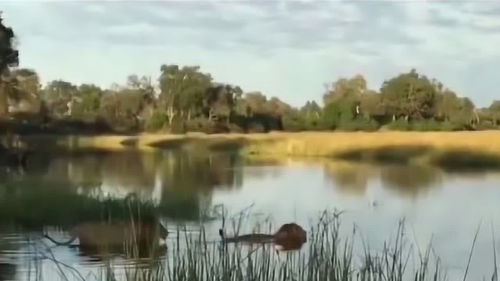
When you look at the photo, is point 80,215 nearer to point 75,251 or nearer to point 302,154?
point 75,251

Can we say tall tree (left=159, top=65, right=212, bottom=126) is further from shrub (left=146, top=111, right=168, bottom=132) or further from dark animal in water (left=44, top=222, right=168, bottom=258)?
dark animal in water (left=44, top=222, right=168, bottom=258)

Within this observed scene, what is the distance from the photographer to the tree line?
695 inches

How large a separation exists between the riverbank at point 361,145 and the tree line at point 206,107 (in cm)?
33

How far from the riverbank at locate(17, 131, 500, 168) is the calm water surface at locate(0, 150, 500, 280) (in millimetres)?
395

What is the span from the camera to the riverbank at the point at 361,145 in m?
20.4

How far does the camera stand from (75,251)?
28.8ft

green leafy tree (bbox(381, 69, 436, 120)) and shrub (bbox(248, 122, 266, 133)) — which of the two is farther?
green leafy tree (bbox(381, 69, 436, 120))

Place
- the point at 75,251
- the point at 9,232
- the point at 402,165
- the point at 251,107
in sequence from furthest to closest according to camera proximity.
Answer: the point at 402,165 → the point at 251,107 → the point at 9,232 → the point at 75,251

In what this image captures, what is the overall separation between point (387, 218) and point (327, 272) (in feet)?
26.3

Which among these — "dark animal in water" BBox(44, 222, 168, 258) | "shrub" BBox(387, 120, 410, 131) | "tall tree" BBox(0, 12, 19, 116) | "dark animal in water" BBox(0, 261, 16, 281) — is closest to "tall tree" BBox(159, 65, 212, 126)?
"tall tree" BBox(0, 12, 19, 116)

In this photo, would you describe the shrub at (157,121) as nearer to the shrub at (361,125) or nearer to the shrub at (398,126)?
the shrub at (361,125)

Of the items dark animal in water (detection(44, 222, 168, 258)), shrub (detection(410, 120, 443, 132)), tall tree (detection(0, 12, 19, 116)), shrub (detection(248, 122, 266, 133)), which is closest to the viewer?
dark animal in water (detection(44, 222, 168, 258))

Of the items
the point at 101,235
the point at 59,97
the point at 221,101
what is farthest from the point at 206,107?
the point at 101,235

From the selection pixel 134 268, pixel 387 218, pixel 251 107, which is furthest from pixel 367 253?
pixel 251 107
